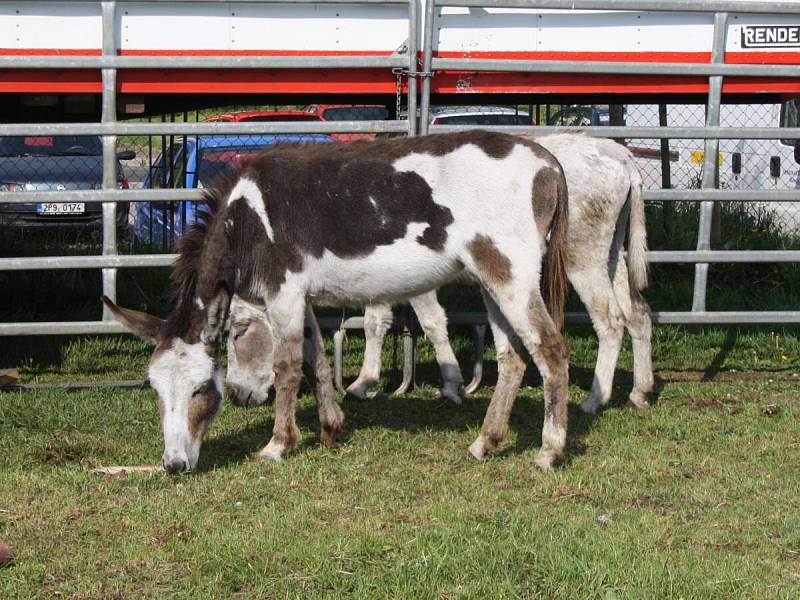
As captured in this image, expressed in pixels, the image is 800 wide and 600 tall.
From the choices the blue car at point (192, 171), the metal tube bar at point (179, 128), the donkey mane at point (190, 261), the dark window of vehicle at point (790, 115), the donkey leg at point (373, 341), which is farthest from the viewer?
the dark window of vehicle at point (790, 115)

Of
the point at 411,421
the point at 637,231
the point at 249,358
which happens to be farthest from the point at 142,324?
the point at 637,231

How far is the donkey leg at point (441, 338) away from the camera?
25.4ft

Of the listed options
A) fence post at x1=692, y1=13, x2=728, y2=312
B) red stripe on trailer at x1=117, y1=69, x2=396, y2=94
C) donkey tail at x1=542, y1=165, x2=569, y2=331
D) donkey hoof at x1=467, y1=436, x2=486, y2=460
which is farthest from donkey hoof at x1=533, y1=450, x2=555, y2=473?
red stripe on trailer at x1=117, y1=69, x2=396, y2=94

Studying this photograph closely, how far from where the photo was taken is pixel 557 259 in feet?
19.8

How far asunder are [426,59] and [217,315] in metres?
2.65

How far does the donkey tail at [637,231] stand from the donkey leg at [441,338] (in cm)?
140

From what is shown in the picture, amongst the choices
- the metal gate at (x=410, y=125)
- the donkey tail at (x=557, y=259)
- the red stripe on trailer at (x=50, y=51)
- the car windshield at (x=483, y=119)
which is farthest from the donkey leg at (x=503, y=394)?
the car windshield at (x=483, y=119)

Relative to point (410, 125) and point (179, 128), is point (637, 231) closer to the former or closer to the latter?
point (410, 125)

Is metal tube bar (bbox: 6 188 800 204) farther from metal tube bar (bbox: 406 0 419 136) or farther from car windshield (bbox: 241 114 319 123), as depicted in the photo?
car windshield (bbox: 241 114 319 123)

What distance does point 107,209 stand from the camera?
7.56 metres

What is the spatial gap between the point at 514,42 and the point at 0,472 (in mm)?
4483

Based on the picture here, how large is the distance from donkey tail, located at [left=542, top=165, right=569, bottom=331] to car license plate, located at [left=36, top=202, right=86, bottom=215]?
7.25 meters

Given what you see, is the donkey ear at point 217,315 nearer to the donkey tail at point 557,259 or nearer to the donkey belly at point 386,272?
the donkey belly at point 386,272

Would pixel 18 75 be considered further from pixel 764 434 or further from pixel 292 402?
pixel 764 434
